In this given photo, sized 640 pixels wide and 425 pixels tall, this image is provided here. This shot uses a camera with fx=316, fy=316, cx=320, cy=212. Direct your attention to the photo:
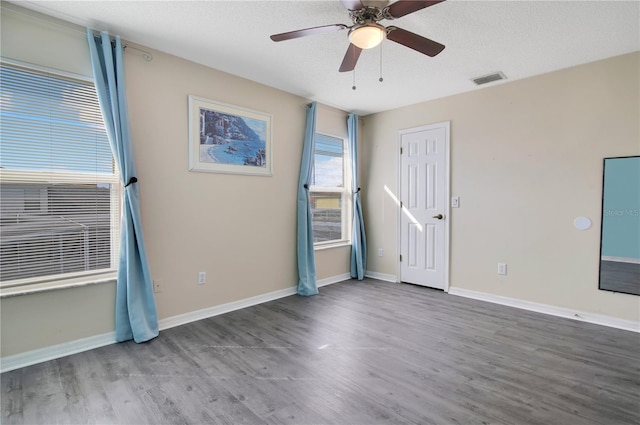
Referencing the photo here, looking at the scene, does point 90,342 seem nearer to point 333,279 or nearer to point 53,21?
point 53,21

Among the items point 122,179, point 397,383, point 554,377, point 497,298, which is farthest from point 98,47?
point 497,298

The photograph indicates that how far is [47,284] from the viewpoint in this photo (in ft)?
7.88

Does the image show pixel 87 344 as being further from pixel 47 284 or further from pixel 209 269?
pixel 209 269

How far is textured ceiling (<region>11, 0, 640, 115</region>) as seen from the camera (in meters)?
2.26

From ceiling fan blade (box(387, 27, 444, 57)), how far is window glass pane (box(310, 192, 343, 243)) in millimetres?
2493

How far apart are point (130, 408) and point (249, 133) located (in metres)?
2.68

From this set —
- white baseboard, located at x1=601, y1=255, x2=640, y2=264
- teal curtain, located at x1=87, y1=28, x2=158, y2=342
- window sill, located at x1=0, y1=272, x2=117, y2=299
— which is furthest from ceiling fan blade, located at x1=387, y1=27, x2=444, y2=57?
window sill, located at x1=0, y1=272, x2=117, y2=299

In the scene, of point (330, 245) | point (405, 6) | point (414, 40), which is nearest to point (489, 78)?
point (414, 40)

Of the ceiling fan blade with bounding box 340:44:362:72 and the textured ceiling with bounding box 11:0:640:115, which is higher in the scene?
the textured ceiling with bounding box 11:0:640:115

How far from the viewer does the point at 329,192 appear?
472cm

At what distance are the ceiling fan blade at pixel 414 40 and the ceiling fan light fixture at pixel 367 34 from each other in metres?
0.07

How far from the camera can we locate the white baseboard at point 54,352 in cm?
222

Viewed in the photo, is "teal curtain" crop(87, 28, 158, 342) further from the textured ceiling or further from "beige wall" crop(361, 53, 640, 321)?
"beige wall" crop(361, 53, 640, 321)

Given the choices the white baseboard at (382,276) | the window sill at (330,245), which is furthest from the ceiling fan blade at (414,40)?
the white baseboard at (382,276)
